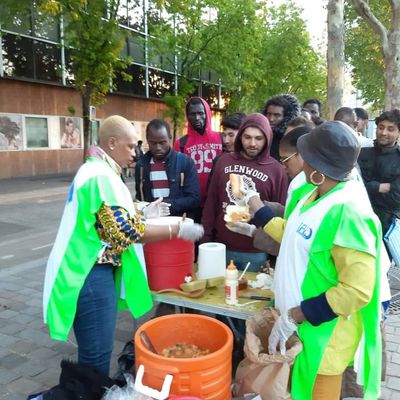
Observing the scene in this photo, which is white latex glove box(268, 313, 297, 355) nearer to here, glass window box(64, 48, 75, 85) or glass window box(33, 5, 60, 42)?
glass window box(33, 5, 60, 42)

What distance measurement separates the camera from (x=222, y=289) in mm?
2723

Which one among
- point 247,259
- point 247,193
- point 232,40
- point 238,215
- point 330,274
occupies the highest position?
point 232,40

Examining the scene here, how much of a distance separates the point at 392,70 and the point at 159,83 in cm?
1390

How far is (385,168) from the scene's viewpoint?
434cm

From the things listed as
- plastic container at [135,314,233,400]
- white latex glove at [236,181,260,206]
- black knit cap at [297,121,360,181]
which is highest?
black knit cap at [297,121,360,181]

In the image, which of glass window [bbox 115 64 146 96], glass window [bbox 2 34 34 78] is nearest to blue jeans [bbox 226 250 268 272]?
glass window [bbox 2 34 34 78]

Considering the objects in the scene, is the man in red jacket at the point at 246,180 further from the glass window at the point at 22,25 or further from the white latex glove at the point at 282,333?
the glass window at the point at 22,25

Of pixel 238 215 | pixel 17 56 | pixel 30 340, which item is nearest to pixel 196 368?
pixel 238 215

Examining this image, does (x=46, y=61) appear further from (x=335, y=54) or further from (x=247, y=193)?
(x=247, y=193)

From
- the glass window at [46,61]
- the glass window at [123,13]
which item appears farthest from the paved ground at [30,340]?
the glass window at [123,13]

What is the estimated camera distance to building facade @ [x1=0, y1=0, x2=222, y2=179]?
1466cm

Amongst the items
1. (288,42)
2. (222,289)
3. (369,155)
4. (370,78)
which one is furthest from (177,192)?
(370,78)

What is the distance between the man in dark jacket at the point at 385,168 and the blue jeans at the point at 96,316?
3115 millimetres

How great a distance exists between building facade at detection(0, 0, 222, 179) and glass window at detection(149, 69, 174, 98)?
399 mm
